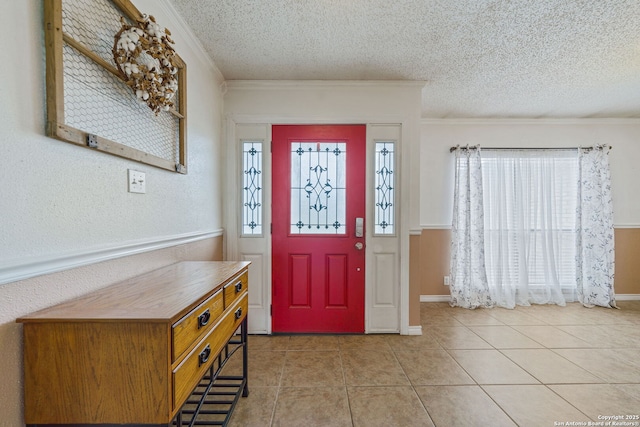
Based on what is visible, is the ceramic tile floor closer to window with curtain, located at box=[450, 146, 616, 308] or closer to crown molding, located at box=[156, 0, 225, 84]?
window with curtain, located at box=[450, 146, 616, 308]

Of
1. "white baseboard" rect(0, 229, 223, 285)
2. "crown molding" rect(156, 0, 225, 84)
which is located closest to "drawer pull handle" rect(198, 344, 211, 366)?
"white baseboard" rect(0, 229, 223, 285)

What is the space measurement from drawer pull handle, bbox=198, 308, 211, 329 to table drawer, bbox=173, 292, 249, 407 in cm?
6

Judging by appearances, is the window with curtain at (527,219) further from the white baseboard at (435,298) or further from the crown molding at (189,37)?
the crown molding at (189,37)

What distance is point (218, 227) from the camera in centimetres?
272

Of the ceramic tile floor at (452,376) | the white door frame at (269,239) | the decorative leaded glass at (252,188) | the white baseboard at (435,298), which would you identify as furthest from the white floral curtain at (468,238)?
the decorative leaded glass at (252,188)

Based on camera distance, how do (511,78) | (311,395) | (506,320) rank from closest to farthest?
(311,395)
(511,78)
(506,320)

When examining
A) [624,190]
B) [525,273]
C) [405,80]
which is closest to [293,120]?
[405,80]

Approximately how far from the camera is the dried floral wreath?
125 cm

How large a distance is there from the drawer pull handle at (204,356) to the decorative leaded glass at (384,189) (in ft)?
6.53

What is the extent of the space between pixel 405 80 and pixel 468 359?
2.58 m

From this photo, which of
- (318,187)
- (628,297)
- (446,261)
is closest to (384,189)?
(318,187)

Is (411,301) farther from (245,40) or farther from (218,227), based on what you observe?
(245,40)

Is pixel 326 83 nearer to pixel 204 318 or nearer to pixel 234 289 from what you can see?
pixel 234 289

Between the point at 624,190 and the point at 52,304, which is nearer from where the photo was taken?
the point at 52,304
